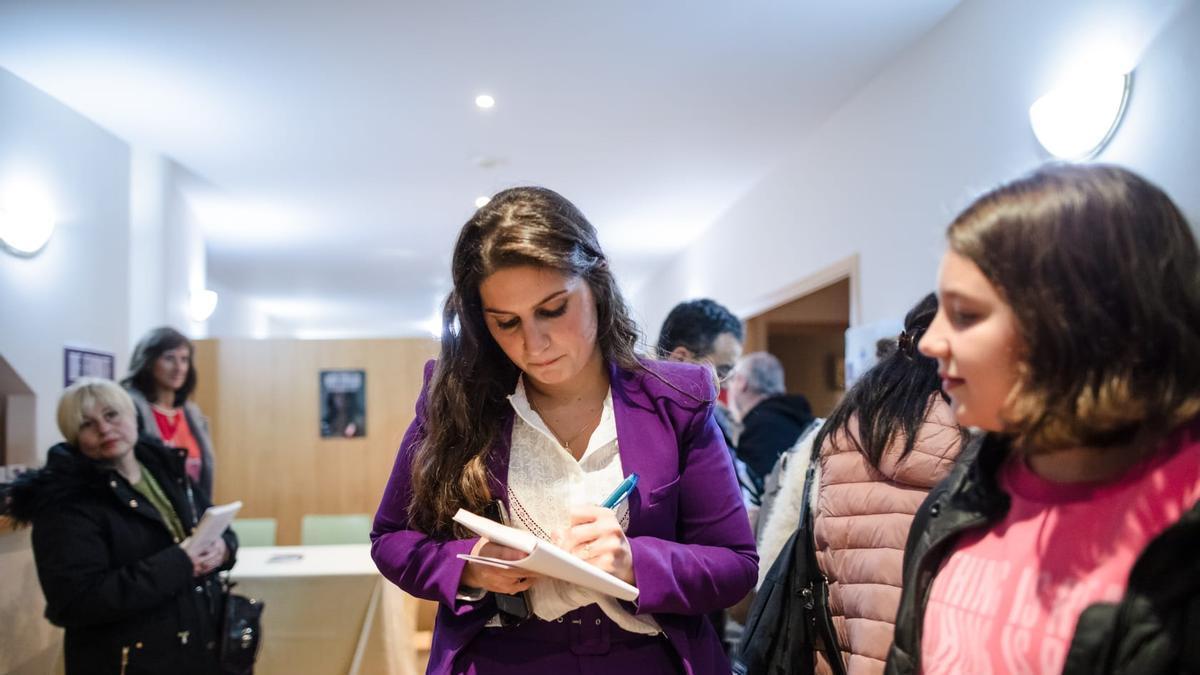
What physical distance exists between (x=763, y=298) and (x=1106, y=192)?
191 inches

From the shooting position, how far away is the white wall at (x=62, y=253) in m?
3.29

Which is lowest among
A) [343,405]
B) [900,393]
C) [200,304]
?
[343,405]

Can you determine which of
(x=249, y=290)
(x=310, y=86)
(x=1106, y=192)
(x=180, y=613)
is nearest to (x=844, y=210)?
(x=310, y=86)

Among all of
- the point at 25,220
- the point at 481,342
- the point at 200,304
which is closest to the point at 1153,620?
the point at 481,342

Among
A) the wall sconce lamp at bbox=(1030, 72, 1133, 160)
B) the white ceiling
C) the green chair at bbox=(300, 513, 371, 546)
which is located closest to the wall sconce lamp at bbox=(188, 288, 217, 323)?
the white ceiling

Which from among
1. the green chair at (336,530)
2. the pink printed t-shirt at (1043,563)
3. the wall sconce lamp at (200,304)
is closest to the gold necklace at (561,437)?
the pink printed t-shirt at (1043,563)

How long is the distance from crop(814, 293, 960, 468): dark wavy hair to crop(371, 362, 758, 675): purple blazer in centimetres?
21

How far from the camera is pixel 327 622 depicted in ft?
10.3

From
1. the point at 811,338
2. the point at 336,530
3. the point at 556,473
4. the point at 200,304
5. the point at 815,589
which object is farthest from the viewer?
the point at 811,338

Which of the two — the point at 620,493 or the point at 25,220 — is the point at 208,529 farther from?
the point at 25,220

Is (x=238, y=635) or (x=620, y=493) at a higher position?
(x=620, y=493)

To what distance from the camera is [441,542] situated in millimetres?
1111

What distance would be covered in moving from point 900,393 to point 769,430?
5.01 feet

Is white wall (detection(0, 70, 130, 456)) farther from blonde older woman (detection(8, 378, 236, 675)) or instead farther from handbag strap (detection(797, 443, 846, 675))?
handbag strap (detection(797, 443, 846, 675))
